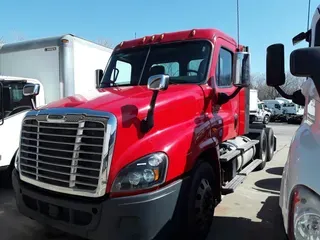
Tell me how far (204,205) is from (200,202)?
0.47 ft

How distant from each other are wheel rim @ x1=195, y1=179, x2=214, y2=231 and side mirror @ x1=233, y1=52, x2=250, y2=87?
1291 mm

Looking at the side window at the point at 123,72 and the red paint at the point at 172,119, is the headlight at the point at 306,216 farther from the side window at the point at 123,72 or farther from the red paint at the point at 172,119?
the side window at the point at 123,72

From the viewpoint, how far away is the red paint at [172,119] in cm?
301

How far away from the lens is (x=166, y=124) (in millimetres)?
→ 3354

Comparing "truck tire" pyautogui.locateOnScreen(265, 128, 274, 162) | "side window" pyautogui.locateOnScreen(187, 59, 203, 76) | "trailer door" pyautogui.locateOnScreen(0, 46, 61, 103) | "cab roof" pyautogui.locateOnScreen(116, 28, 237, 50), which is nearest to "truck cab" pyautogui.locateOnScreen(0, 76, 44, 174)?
"trailer door" pyautogui.locateOnScreen(0, 46, 61, 103)

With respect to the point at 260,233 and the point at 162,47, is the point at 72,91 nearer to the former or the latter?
the point at 162,47

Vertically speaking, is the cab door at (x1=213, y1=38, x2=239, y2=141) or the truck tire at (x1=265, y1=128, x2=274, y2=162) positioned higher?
the cab door at (x1=213, y1=38, x2=239, y2=141)

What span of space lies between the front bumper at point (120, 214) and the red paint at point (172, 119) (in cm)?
17

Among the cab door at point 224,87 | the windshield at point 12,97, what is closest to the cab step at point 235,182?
the cab door at point 224,87

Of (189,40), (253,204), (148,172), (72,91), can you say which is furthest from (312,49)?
(72,91)

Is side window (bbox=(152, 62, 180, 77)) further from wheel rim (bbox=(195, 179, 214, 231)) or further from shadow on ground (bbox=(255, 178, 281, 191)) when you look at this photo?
shadow on ground (bbox=(255, 178, 281, 191))

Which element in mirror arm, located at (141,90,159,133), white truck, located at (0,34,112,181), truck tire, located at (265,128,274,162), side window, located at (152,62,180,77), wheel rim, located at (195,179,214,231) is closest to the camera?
mirror arm, located at (141,90,159,133)

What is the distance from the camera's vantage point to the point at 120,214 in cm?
283

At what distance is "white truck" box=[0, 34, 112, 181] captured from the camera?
6.11 m
